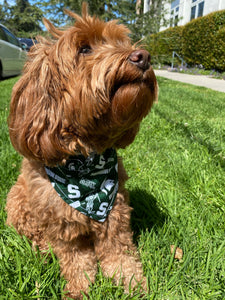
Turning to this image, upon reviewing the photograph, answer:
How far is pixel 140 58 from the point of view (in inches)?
57.2

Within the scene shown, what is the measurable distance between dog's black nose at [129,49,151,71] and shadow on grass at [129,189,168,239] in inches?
56.7

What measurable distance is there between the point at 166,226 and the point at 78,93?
1423 mm

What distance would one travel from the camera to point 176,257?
206cm

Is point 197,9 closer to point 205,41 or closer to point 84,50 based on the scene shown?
point 205,41

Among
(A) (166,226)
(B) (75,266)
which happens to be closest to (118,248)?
(B) (75,266)

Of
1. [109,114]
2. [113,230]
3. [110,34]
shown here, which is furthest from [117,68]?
[113,230]

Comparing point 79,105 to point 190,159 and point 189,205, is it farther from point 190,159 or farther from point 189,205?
point 190,159

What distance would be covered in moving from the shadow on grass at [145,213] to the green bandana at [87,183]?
24.8 inches

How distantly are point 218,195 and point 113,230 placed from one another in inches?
51.1

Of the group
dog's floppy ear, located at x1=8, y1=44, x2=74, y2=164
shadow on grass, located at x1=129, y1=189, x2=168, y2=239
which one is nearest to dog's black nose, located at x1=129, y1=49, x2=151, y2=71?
dog's floppy ear, located at x1=8, y1=44, x2=74, y2=164

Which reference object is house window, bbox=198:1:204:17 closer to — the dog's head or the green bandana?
the dog's head

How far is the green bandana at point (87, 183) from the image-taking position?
5.97ft

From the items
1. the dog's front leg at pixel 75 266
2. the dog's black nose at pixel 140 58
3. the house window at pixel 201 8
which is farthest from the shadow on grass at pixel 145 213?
the house window at pixel 201 8

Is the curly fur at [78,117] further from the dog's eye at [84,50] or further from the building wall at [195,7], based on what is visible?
the building wall at [195,7]
